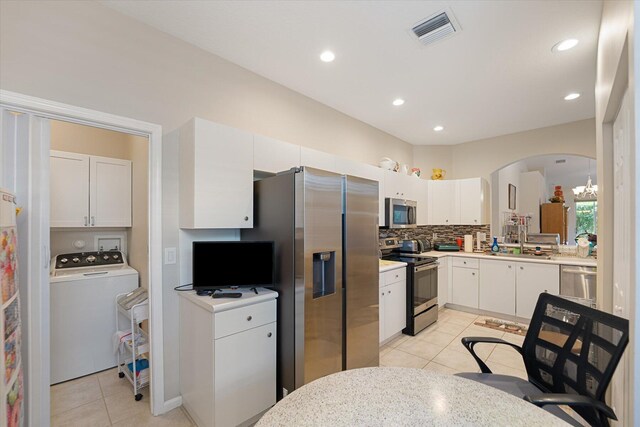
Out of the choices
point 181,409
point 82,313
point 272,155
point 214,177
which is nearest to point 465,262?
point 272,155

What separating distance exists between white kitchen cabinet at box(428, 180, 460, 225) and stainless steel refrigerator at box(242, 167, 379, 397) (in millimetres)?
2854

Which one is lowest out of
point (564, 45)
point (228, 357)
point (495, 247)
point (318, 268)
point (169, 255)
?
point (228, 357)

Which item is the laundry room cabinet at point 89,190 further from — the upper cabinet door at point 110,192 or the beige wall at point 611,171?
the beige wall at point 611,171

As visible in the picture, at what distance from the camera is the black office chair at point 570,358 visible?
1101 millimetres

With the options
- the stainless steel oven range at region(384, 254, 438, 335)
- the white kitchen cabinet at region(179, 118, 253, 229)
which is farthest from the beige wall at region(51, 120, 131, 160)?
the stainless steel oven range at region(384, 254, 438, 335)

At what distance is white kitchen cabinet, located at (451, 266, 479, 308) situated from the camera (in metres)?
4.41

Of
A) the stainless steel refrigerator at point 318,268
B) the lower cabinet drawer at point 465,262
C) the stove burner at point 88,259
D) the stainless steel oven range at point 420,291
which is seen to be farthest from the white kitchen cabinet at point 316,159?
the lower cabinet drawer at point 465,262

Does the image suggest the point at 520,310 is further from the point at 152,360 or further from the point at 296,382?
the point at 152,360

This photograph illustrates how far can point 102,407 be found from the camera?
7.30 feet

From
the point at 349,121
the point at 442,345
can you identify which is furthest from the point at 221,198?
the point at 442,345

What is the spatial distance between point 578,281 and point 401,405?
403 centimetres

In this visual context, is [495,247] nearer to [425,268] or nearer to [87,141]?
[425,268]

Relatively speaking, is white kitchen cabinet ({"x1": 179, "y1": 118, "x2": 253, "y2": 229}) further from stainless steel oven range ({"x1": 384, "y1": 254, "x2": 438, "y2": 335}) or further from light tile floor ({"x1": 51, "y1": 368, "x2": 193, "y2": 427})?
stainless steel oven range ({"x1": 384, "y1": 254, "x2": 438, "y2": 335})

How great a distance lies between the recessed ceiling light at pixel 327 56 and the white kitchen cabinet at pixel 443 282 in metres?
3.40
